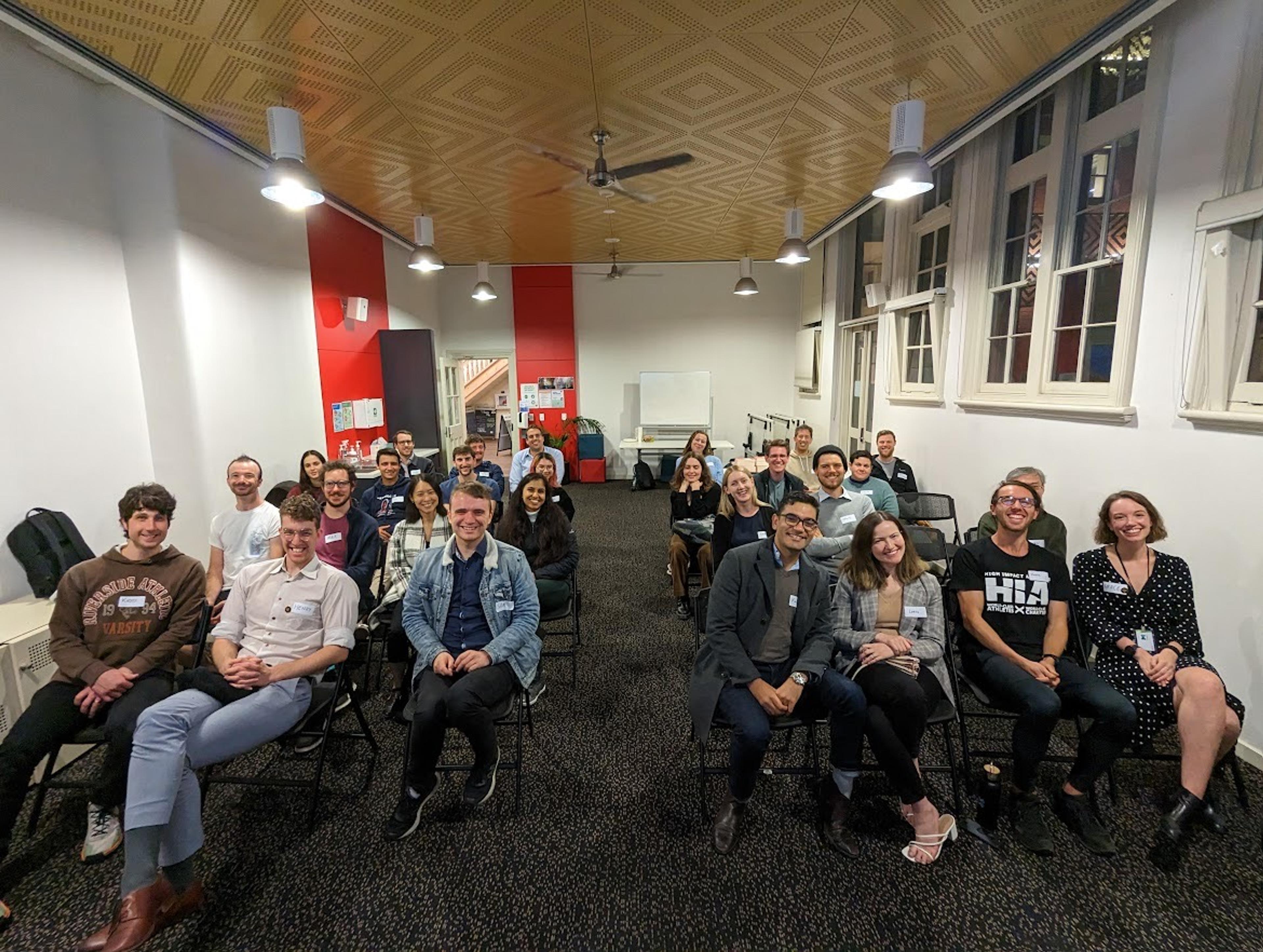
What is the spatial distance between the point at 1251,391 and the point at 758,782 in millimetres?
2848

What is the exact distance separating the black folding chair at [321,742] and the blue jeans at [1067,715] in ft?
8.80

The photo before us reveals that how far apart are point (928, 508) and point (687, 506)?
76.3 inches

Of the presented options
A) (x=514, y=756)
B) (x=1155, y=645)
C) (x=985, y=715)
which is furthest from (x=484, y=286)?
(x=1155, y=645)

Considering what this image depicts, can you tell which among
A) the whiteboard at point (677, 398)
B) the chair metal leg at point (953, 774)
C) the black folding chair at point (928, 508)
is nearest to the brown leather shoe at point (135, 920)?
the chair metal leg at point (953, 774)

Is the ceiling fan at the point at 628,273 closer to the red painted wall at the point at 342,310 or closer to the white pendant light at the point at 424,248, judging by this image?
the red painted wall at the point at 342,310

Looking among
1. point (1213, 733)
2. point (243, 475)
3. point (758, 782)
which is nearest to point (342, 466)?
point (243, 475)

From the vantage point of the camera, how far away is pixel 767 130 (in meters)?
4.07

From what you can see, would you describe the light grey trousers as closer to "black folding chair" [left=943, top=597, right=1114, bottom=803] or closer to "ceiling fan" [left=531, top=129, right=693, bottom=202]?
"black folding chair" [left=943, top=597, right=1114, bottom=803]

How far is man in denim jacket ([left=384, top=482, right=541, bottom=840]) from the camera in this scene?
2.24 meters

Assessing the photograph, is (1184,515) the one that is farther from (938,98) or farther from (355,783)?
(355,783)

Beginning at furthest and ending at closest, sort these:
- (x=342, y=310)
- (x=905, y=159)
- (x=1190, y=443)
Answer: (x=342, y=310)
(x=905, y=159)
(x=1190, y=443)

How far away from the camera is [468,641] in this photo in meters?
2.51

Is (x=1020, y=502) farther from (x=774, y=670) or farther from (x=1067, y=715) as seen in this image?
(x=774, y=670)

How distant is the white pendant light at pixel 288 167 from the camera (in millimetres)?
3297
